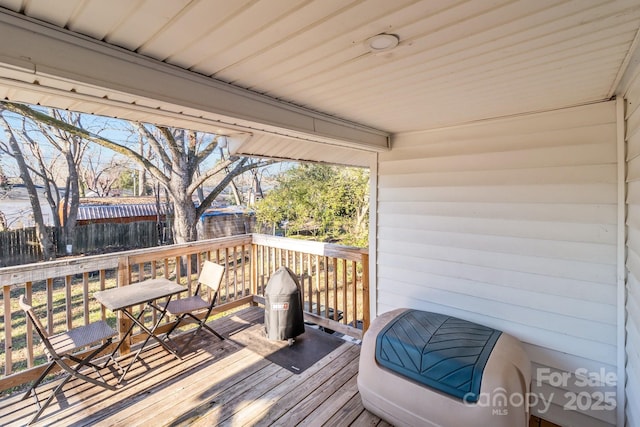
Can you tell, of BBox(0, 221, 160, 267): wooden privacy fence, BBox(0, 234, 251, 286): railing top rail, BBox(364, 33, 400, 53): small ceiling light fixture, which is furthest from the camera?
BBox(0, 221, 160, 267): wooden privacy fence

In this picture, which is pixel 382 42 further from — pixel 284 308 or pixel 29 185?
pixel 29 185

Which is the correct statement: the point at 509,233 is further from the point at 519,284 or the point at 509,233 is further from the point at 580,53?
the point at 580,53

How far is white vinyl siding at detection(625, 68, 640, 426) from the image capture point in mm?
1540

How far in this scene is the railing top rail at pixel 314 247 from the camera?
3452mm

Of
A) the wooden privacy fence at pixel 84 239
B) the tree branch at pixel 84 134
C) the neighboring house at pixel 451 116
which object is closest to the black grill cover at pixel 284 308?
the neighboring house at pixel 451 116

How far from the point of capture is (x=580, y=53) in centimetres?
127

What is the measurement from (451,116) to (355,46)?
149cm

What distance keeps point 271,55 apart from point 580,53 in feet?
4.41

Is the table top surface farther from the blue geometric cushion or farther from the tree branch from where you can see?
the tree branch

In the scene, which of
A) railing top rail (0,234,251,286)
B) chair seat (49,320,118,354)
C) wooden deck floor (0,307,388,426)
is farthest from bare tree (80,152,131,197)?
wooden deck floor (0,307,388,426)

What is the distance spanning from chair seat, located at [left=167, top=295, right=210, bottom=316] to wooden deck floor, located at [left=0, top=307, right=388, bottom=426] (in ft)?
1.55

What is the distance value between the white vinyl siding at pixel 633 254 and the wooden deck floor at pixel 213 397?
4.97 feet

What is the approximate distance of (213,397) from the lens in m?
2.41

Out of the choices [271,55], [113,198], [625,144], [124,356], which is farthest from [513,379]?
[113,198]
